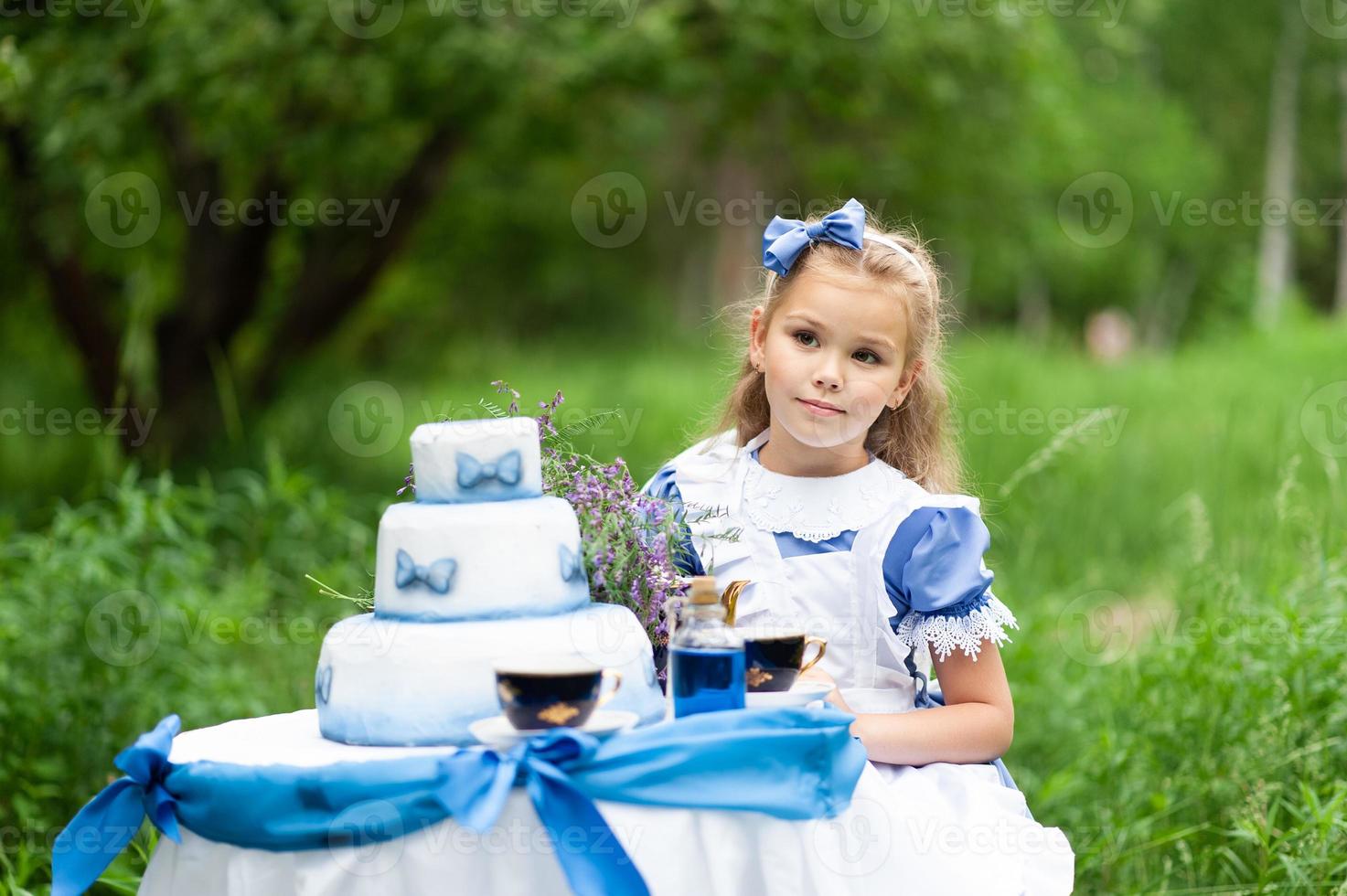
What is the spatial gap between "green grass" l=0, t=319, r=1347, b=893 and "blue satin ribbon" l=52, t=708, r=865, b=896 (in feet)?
3.49

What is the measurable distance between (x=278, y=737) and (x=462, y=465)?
1.83 ft

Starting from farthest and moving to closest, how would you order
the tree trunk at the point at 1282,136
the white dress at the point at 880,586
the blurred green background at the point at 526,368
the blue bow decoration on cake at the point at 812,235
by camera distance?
the tree trunk at the point at 1282,136, the blurred green background at the point at 526,368, the blue bow decoration on cake at the point at 812,235, the white dress at the point at 880,586

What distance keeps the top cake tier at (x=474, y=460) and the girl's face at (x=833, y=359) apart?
24.0 inches

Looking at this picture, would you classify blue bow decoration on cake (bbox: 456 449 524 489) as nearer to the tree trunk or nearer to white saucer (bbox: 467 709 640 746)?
white saucer (bbox: 467 709 640 746)

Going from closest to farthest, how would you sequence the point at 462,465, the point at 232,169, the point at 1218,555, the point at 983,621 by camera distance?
the point at 462,465
the point at 983,621
the point at 1218,555
the point at 232,169

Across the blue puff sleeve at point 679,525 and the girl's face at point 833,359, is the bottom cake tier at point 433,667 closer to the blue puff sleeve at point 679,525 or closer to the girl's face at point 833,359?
the blue puff sleeve at point 679,525

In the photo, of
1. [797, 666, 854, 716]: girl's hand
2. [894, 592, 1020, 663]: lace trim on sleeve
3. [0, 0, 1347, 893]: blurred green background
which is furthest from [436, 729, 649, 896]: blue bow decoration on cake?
[0, 0, 1347, 893]: blurred green background

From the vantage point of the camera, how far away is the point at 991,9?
865 cm

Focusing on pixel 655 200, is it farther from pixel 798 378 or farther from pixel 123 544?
pixel 798 378

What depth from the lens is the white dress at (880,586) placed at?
250 centimetres

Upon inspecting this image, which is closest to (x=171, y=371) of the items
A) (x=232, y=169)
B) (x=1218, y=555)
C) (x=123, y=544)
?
(x=232, y=169)

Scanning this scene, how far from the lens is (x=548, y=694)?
7.00 ft

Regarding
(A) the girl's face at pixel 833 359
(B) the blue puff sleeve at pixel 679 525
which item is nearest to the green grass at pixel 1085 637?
(B) the blue puff sleeve at pixel 679 525

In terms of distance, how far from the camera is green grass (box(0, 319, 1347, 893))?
389cm
